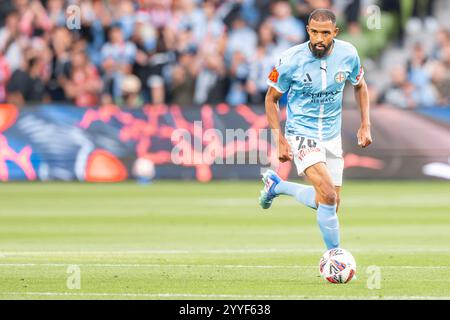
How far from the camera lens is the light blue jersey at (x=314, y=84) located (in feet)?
37.4

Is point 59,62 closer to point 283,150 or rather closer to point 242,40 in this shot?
point 242,40

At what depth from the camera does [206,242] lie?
1488 centimetres

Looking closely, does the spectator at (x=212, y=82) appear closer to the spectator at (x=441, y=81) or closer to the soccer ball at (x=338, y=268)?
the spectator at (x=441, y=81)

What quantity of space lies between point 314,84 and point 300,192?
1.21 m

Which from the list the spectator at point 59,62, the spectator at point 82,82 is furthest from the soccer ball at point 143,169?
the spectator at point 59,62

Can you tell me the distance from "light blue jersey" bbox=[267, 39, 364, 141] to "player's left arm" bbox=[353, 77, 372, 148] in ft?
0.59

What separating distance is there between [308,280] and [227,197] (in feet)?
34.4

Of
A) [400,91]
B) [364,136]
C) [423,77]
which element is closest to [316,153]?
[364,136]

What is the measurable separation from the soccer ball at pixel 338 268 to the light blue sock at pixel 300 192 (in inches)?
36.9

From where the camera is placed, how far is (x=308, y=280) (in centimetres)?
1109

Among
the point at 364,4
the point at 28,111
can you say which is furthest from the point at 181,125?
the point at 364,4

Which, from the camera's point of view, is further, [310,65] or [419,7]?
[419,7]

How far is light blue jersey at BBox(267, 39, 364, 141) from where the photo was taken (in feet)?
37.4
